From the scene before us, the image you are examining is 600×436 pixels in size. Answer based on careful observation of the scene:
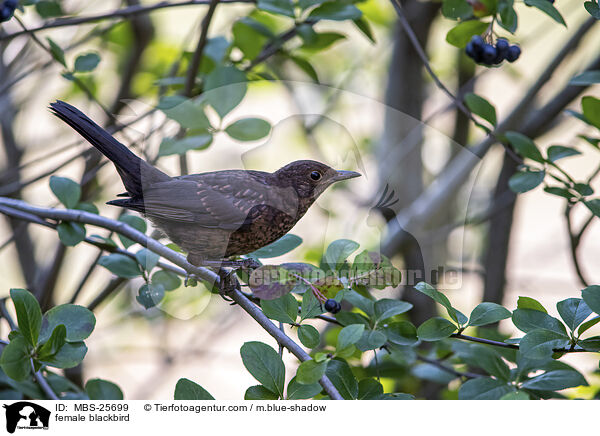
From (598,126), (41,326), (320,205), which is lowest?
(41,326)

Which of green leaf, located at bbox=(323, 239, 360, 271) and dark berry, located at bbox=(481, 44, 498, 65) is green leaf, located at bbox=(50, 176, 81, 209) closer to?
green leaf, located at bbox=(323, 239, 360, 271)

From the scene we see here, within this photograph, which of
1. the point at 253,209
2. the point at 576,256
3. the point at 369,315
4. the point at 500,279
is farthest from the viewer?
the point at 500,279

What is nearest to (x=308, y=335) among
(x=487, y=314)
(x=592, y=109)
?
(x=487, y=314)

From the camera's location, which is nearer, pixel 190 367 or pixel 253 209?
pixel 253 209

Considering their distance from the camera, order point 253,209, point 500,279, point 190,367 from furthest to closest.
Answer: point 190,367 → point 500,279 → point 253,209

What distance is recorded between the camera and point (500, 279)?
1.92 meters

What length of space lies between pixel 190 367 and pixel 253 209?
164cm

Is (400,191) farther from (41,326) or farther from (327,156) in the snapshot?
(41,326)

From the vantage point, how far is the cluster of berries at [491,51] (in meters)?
1.14

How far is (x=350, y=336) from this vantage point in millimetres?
888

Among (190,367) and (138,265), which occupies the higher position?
(190,367)

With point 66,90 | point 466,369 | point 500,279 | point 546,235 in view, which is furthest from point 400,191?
point 546,235

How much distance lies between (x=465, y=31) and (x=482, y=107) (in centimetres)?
15

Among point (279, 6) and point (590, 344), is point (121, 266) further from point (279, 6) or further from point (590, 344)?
point (590, 344)
